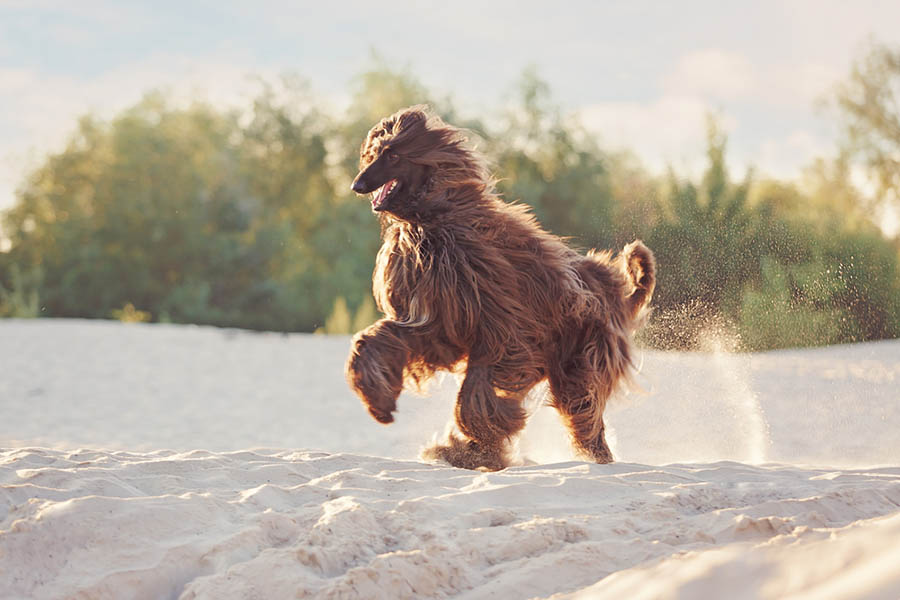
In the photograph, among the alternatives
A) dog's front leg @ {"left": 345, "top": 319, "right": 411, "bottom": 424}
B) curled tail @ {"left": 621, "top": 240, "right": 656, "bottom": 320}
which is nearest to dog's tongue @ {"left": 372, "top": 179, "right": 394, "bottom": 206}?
dog's front leg @ {"left": 345, "top": 319, "right": 411, "bottom": 424}

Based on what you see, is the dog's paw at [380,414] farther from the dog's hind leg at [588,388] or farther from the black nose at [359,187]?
the dog's hind leg at [588,388]

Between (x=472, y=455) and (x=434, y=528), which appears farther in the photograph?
(x=472, y=455)

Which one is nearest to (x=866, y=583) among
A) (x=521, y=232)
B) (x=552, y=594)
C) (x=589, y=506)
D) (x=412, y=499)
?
(x=552, y=594)

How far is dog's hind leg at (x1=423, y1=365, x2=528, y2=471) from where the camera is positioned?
14.0 ft

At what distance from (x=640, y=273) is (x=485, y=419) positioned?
1372 mm

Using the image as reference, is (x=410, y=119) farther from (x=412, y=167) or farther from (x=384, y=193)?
(x=384, y=193)

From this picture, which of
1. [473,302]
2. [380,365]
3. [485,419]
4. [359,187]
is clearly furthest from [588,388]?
[359,187]

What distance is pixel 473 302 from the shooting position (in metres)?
4.24

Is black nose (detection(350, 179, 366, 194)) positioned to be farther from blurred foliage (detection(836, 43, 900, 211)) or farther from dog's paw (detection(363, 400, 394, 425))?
blurred foliage (detection(836, 43, 900, 211))

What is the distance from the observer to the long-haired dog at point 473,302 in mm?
4219

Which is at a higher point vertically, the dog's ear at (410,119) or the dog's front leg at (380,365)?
the dog's ear at (410,119)

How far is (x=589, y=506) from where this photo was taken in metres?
3.34

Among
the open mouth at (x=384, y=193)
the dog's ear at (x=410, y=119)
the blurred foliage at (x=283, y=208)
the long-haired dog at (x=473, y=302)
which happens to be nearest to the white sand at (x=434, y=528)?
the long-haired dog at (x=473, y=302)

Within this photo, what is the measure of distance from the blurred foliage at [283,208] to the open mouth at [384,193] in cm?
960
